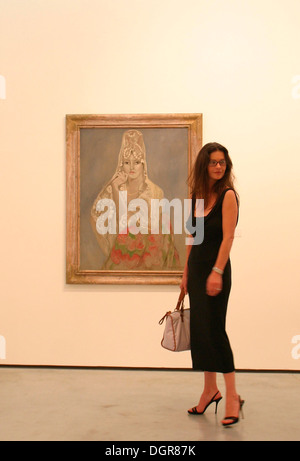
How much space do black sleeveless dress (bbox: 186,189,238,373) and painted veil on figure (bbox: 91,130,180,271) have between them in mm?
1487

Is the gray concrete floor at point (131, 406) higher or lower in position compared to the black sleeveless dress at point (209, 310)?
lower

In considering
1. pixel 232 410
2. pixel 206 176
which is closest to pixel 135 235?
pixel 206 176

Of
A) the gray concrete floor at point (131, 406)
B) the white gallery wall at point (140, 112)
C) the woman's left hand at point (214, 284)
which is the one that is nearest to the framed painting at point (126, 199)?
the white gallery wall at point (140, 112)

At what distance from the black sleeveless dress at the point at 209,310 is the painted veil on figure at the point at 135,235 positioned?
149cm

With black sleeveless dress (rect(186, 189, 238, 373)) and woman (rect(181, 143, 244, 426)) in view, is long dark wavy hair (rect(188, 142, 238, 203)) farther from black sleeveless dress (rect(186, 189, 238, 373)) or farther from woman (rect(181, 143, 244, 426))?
black sleeveless dress (rect(186, 189, 238, 373))

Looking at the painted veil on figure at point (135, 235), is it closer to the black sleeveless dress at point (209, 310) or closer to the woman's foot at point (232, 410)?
the black sleeveless dress at point (209, 310)

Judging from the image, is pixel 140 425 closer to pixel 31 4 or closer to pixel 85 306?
pixel 85 306

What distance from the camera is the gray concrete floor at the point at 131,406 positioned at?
3135mm

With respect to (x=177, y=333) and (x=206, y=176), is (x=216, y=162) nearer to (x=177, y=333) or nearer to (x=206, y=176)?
(x=206, y=176)

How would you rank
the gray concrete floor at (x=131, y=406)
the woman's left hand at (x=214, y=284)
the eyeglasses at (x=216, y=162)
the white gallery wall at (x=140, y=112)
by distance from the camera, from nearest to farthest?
the gray concrete floor at (x=131, y=406) → the woman's left hand at (x=214, y=284) → the eyeglasses at (x=216, y=162) → the white gallery wall at (x=140, y=112)

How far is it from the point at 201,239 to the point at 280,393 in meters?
1.58

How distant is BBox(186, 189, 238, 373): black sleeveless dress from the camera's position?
3318mm

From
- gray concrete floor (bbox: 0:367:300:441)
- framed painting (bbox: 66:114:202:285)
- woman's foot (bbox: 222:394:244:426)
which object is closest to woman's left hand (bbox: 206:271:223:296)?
woman's foot (bbox: 222:394:244:426)

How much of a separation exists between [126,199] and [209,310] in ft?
6.13
